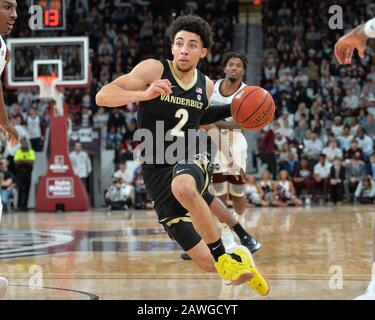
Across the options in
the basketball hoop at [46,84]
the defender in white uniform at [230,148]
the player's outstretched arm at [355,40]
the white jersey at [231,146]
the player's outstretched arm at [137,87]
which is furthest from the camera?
the basketball hoop at [46,84]

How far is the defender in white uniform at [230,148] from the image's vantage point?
728cm

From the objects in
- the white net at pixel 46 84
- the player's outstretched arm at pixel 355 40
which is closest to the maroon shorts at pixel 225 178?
the player's outstretched arm at pixel 355 40

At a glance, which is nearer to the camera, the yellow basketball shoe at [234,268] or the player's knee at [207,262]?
the yellow basketball shoe at [234,268]

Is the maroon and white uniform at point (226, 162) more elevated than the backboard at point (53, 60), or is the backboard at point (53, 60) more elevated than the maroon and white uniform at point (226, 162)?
the backboard at point (53, 60)

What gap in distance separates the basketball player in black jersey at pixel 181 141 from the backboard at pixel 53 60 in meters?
10.3

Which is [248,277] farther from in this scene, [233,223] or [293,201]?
[293,201]

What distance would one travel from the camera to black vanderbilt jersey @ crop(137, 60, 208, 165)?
4.80 metres

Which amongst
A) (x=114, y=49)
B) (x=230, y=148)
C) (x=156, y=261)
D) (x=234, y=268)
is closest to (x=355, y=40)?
(x=234, y=268)

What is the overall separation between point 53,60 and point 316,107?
265 inches

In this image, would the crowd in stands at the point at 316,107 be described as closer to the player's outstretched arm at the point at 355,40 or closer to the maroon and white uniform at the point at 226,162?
the maroon and white uniform at the point at 226,162

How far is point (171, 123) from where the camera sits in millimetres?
4809

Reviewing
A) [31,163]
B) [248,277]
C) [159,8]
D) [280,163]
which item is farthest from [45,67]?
[248,277]

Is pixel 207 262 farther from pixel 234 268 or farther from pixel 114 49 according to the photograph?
pixel 114 49

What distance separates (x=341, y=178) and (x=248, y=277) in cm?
1167
